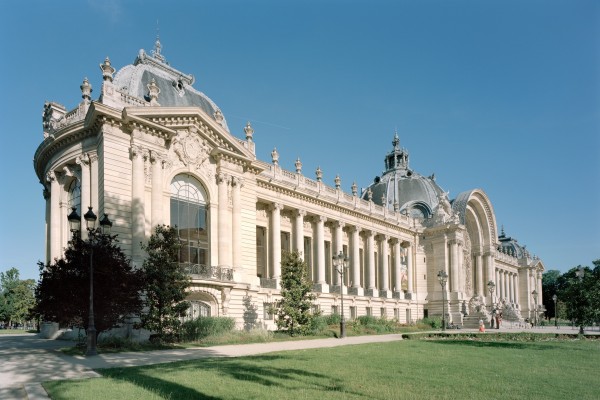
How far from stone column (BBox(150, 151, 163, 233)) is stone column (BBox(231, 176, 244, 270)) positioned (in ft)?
19.9

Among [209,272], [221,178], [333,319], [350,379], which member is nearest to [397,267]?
[333,319]

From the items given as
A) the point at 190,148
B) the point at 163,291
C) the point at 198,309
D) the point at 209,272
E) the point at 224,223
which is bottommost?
the point at 198,309

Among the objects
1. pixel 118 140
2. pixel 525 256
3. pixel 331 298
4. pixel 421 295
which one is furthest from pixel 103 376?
pixel 525 256

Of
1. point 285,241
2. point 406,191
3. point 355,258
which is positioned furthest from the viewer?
point 406,191

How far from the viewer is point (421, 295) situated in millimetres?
60188

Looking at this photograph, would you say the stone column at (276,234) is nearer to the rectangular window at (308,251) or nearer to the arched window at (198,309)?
the rectangular window at (308,251)

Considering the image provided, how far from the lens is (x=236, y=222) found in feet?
113

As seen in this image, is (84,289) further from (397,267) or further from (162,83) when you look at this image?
(397,267)

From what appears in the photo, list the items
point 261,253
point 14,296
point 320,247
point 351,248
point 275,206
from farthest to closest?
1. point 14,296
2. point 351,248
3. point 320,247
4. point 261,253
5. point 275,206

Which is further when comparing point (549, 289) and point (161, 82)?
point (549, 289)

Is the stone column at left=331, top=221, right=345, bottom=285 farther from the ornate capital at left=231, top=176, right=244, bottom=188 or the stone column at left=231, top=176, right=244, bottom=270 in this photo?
the ornate capital at left=231, top=176, right=244, bottom=188

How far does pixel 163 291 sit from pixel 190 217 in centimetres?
855

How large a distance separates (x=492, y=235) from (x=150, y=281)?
57916 millimetres

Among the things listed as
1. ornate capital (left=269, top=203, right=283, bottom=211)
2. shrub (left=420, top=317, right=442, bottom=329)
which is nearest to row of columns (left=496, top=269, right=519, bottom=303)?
shrub (left=420, top=317, right=442, bottom=329)
